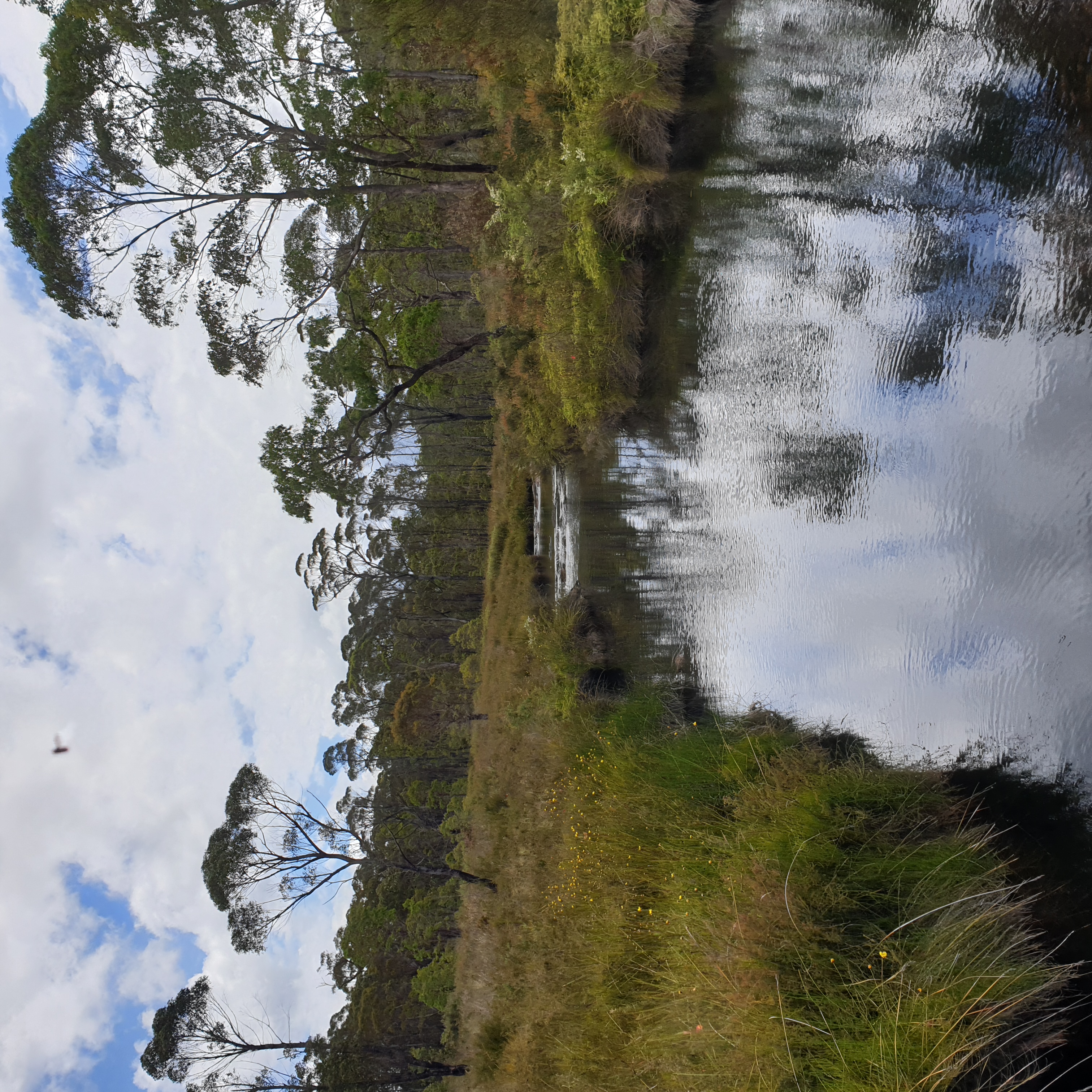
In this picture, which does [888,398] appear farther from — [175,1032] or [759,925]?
[175,1032]

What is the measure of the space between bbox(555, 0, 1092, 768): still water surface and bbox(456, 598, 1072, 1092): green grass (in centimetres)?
125

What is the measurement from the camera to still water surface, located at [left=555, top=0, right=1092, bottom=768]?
24.1ft

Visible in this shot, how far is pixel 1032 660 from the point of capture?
7.59 metres

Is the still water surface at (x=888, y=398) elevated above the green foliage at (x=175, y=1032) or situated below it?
above

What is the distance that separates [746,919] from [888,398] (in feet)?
20.5

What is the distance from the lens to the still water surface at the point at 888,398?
24.1ft

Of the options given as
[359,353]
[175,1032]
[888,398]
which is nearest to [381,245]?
[359,353]

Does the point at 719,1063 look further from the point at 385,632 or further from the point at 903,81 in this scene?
the point at 385,632

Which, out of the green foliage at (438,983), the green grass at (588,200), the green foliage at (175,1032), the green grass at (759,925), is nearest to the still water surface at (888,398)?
the green grass at (588,200)

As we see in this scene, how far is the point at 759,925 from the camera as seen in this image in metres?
7.21

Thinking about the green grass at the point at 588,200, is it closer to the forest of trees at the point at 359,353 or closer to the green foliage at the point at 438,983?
the forest of trees at the point at 359,353

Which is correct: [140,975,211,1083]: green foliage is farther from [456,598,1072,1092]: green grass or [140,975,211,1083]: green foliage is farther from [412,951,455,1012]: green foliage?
[456,598,1072,1092]: green grass

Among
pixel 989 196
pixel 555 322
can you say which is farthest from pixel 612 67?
pixel 989 196

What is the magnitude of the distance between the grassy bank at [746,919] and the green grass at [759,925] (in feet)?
0.08
